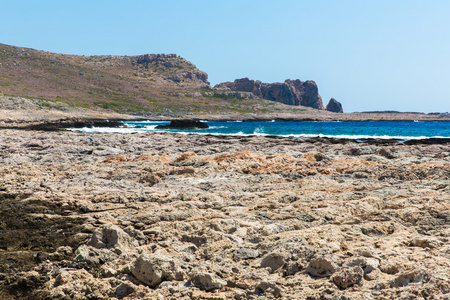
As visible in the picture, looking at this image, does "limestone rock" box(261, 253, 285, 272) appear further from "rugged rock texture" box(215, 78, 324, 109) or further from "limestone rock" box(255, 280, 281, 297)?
"rugged rock texture" box(215, 78, 324, 109)

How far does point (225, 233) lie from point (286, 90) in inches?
6699

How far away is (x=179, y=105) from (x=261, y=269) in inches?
3924

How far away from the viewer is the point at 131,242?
20.0 feet

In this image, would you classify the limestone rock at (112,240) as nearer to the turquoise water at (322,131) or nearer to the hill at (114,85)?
the turquoise water at (322,131)

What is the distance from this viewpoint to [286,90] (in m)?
171

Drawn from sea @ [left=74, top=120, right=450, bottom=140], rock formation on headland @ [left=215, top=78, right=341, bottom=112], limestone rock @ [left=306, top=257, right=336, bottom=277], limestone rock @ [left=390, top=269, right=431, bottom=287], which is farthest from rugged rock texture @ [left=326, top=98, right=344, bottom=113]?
limestone rock @ [left=390, top=269, right=431, bottom=287]

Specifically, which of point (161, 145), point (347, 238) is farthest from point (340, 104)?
point (347, 238)

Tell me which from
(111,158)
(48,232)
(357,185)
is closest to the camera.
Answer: (48,232)

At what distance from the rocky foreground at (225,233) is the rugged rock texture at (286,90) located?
16378 cm

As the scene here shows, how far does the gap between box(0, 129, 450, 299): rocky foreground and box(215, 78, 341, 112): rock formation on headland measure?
537 feet

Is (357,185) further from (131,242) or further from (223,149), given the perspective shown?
(223,149)

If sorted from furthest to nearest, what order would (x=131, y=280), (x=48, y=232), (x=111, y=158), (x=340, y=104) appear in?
(x=340, y=104) → (x=111, y=158) → (x=48, y=232) → (x=131, y=280)

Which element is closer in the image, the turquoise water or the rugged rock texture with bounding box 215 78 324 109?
the turquoise water

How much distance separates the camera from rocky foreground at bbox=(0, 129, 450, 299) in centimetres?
475
